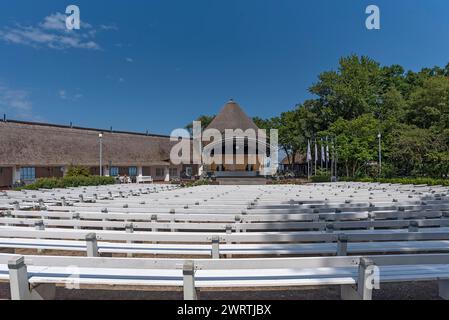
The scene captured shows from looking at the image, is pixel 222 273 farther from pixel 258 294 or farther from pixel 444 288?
pixel 444 288

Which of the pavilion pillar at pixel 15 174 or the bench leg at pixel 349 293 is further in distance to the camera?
the pavilion pillar at pixel 15 174

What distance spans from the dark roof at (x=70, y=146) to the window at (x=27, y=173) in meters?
1.12

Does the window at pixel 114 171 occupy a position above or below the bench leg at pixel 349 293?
above

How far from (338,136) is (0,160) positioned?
1518 inches

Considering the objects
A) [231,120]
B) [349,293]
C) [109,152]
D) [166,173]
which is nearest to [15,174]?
[109,152]

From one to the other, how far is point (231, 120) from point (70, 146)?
25.3 meters

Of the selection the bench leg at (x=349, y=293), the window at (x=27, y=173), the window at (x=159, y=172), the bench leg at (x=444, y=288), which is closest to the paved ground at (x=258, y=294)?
the bench leg at (x=444, y=288)

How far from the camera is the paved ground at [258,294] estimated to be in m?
4.52

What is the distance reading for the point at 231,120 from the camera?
177 feet

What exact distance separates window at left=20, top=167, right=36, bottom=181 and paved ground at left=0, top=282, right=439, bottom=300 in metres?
35.0

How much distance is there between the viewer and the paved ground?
14.8 feet

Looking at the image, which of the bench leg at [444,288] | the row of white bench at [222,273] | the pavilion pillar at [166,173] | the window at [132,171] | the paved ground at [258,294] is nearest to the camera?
the row of white bench at [222,273]

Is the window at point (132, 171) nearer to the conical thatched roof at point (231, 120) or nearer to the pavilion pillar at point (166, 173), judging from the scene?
the pavilion pillar at point (166, 173)

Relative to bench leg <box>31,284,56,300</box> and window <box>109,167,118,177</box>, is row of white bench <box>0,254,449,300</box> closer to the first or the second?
bench leg <box>31,284,56,300</box>
